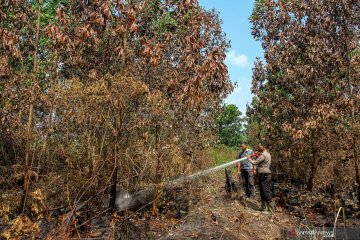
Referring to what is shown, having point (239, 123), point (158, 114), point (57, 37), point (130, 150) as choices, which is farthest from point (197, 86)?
point (239, 123)

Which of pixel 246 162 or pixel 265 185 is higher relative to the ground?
pixel 246 162

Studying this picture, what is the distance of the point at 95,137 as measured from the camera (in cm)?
934

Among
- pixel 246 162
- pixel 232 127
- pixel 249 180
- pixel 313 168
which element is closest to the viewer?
pixel 246 162

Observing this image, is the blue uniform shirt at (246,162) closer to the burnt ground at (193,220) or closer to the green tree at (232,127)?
the burnt ground at (193,220)

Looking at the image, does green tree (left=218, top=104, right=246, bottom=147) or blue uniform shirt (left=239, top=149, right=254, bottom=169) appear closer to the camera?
blue uniform shirt (left=239, top=149, right=254, bottom=169)

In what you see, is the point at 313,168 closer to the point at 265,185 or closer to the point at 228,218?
the point at 265,185

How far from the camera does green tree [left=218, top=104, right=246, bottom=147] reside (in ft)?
225

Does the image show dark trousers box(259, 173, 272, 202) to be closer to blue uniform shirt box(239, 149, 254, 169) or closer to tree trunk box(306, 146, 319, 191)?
blue uniform shirt box(239, 149, 254, 169)

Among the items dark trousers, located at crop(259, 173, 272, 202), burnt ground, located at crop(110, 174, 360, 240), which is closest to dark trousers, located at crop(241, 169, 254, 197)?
burnt ground, located at crop(110, 174, 360, 240)

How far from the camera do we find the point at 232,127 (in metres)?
70.1

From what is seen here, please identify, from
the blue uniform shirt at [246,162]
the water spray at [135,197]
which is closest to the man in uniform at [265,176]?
the blue uniform shirt at [246,162]

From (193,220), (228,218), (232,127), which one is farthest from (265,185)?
(232,127)

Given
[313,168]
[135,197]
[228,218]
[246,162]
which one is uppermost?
[246,162]

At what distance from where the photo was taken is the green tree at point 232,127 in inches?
2697
